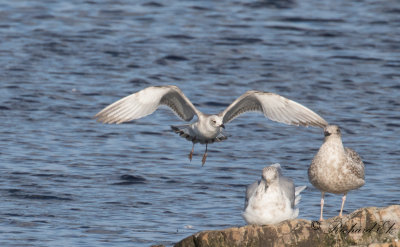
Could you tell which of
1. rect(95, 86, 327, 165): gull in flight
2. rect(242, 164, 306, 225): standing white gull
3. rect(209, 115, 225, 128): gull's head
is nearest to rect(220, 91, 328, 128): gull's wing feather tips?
rect(95, 86, 327, 165): gull in flight

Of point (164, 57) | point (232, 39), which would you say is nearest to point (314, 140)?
point (164, 57)

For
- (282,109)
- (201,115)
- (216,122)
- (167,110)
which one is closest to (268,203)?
(216,122)

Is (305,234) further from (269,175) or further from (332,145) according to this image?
(332,145)

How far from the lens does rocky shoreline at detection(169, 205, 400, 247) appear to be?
371 inches

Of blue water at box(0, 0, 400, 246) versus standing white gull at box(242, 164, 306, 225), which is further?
blue water at box(0, 0, 400, 246)

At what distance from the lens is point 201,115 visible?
12.7 m

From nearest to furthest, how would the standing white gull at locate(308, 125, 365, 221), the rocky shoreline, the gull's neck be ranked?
the rocky shoreline
the standing white gull at locate(308, 125, 365, 221)
the gull's neck

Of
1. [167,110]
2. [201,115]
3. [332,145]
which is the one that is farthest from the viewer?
[167,110]

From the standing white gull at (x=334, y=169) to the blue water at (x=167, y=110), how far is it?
83.7 inches

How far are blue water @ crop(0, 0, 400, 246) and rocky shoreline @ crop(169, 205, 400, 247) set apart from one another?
237 centimetres

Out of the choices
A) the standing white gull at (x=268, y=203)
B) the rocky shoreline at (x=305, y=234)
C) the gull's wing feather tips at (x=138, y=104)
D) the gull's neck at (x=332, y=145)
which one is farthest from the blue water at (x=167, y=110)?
the rocky shoreline at (x=305, y=234)

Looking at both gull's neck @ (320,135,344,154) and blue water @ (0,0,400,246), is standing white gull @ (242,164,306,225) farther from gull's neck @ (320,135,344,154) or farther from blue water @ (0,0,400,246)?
blue water @ (0,0,400,246)

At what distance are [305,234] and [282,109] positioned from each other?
11.1 feet

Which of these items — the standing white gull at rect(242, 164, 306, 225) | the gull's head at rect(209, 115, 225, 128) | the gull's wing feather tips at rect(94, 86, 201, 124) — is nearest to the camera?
the standing white gull at rect(242, 164, 306, 225)
